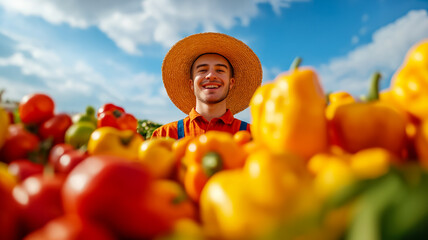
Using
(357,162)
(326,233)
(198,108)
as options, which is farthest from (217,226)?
(198,108)

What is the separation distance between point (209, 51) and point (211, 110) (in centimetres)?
109

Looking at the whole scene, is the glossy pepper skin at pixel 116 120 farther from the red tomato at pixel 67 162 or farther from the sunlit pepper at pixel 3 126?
the red tomato at pixel 67 162

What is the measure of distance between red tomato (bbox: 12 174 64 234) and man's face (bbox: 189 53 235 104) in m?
3.94

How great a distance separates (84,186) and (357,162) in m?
0.78

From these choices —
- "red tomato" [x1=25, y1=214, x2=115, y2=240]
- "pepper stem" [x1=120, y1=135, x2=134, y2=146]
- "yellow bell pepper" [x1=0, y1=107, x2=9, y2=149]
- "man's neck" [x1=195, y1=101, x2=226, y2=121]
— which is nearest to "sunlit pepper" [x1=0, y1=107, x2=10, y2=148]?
"yellow bell pepper" [x1=0, y1=107, x2=9, y2=149]

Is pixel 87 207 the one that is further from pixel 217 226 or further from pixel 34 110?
pixel 34 110

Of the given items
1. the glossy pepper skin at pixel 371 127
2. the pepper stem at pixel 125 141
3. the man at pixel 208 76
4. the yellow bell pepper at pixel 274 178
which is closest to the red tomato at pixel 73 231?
the yellow bell pepper at pixel 274 178

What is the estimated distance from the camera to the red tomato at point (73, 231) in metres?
0.67

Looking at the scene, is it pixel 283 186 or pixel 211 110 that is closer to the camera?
pixel 283 186

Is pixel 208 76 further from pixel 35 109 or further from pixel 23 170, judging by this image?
pixel 23 170

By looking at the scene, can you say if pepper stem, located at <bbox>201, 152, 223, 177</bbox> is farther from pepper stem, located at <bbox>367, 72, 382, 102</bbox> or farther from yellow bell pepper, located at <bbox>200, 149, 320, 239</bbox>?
pepper stem, located at <bbox>367, 72, 382, 102</bbox>

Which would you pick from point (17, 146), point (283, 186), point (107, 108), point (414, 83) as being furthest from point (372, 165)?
point (107, 108)

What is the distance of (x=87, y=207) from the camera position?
74 centimetres

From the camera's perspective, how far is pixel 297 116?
3.79 ft
